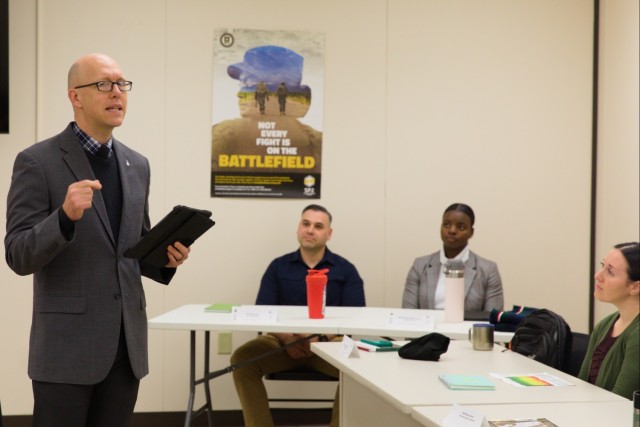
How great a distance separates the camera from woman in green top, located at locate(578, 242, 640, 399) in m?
2.77

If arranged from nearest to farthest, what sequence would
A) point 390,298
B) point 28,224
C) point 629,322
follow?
point 28,224, point 629,322, point 390,298

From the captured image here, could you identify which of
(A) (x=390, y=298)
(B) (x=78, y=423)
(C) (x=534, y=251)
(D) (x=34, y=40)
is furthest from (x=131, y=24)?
(B) (x=78, y=423)

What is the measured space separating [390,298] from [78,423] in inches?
127

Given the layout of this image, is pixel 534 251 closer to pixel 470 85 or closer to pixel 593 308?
pixel 593 308

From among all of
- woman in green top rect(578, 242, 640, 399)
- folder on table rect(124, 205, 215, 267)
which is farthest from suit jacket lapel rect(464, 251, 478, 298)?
folder on table rect(124, 205, 215, 267)

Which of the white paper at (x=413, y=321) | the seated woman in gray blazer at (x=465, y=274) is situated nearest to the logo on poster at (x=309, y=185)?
the seated woman in gray blazer at (x=465, y=274)

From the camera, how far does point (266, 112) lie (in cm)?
505

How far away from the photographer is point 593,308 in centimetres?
536

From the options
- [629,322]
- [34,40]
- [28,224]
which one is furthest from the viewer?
[34,40]

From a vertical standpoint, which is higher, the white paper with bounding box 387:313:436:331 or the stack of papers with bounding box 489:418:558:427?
the stack of papers with bounding box 489:418:558:427

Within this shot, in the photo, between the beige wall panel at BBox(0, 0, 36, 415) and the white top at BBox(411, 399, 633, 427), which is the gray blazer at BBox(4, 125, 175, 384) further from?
the beige wall panel at BBox(0, 0, 36, 415)

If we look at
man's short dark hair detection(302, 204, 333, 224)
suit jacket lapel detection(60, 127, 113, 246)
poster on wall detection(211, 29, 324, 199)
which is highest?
poster on wall detection(211, 29, 324, 199)

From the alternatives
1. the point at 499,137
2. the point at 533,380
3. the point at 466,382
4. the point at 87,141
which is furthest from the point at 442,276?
the point at 87,141

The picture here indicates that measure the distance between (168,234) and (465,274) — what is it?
8.85 ft
